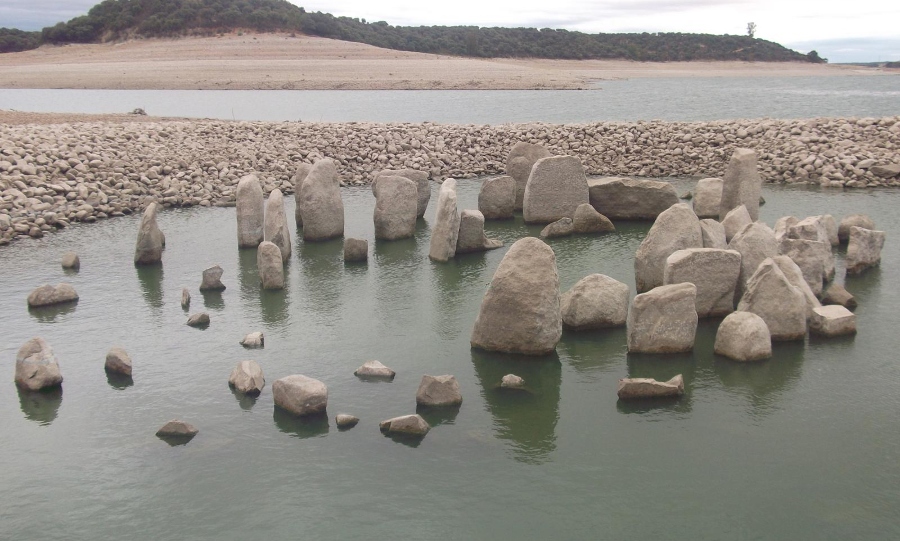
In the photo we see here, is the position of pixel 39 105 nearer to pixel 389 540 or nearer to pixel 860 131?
pixel 860 131

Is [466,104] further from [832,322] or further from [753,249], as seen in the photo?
[832,322]

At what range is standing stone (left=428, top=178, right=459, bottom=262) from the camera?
13000 mm

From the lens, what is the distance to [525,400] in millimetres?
7879

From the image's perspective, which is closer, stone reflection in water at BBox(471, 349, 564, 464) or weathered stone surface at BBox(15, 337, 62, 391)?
stone reflection in water at BBox(471, 349, 564, 464)

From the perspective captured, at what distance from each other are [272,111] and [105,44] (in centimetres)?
4424

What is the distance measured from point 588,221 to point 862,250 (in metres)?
4.85

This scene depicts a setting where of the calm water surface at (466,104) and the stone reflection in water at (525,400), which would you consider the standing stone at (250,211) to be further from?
the calm water surface at (466,104)

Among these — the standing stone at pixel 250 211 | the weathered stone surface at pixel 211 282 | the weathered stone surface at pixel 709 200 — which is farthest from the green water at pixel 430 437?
the weathered stone surface at pixel 709 200

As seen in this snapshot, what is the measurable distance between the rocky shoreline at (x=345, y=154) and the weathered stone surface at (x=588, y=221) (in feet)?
24.6

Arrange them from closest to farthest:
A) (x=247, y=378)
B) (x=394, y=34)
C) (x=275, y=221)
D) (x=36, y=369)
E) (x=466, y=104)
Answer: (x=247, y=378), (x=36, y=369), (x=275, y=221), (x=466, y=104), (x=394, y=34)

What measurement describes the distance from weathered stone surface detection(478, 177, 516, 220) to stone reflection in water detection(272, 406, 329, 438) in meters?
9.68

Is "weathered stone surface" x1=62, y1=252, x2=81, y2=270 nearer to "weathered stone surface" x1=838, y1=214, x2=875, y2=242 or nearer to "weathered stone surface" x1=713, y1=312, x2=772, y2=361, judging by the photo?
"weathered stone surface" x1=713, y1=312, x2=772, y2=361

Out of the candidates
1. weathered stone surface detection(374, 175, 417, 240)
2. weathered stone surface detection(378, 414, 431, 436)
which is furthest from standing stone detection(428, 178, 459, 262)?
weathered stone surface detection(378, 414, 431, 436)

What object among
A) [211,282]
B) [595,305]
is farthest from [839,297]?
[211,282]
